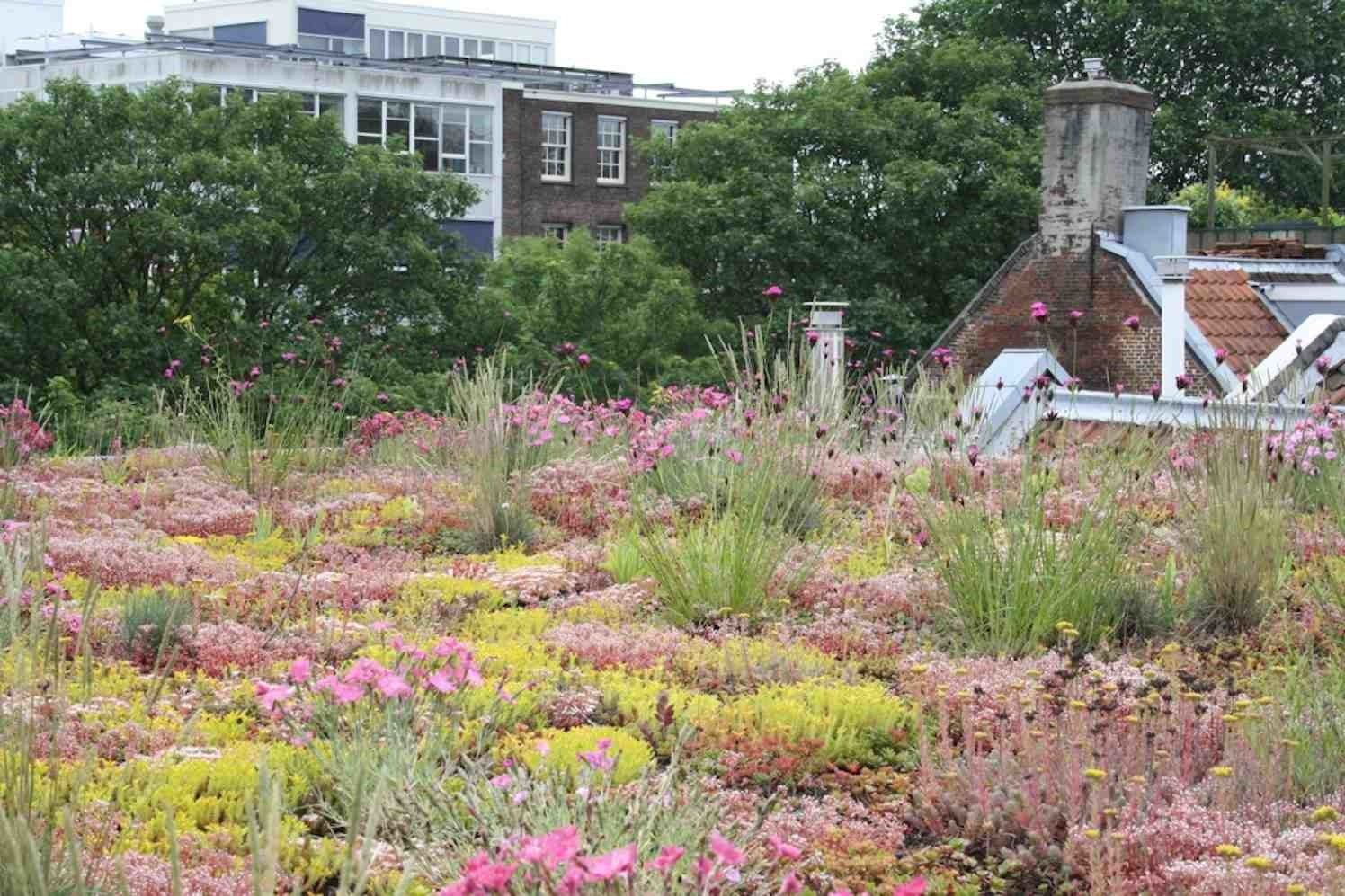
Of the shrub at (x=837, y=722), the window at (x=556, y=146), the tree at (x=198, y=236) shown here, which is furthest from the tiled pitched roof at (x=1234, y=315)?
the window at (x=556, y=146)

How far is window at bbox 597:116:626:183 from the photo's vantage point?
5547 centimetres

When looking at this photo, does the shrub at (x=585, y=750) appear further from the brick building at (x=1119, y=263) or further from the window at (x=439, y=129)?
the window at (x=439, y=129)

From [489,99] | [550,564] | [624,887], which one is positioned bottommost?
[550,564]

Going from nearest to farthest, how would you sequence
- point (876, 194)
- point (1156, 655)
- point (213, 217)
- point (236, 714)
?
point (236, 714) < point (1156, 655) < point (213, 217) < point (876, 194)

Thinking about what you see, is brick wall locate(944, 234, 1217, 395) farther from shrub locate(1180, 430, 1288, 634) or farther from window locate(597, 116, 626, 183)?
window locate(597, 116, 626, 183)

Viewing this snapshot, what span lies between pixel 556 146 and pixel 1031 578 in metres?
48.9

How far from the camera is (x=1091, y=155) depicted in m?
22.9

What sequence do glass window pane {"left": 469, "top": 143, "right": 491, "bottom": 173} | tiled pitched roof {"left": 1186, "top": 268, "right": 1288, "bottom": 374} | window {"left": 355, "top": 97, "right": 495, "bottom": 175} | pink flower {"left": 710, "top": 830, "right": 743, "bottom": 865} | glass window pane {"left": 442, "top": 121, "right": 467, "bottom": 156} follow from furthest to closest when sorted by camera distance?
glass window pane {"left": 469, "top": 143, "right": 491, "bottom": 173}
glass window pane {"left": 442, "top": 121, "right": 467, "bottom": 156}
window {"left": 355, "top": 97, "right": 495, "bottom": 175}
tiled pitched roof {"left": 1186, "top": 268, "right": 1288, "bottom": 374}
pink flower {"left": 710, "top": 830, "right": 743, "bottom": 865}

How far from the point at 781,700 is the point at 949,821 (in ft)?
3.58

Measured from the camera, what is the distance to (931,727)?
19.2 feet

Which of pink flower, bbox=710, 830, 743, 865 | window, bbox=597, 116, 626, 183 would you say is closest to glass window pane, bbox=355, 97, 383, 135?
window, bbox=597, 116, 626, 183

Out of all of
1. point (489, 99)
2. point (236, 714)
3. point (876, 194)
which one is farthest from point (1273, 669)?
point (489, 99)

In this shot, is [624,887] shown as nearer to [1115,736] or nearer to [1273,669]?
[1115,736]

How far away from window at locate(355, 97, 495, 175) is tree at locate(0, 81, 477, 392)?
20899 millimetres
